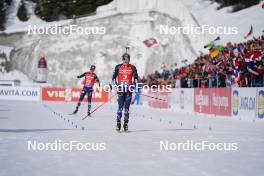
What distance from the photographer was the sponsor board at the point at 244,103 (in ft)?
60.0

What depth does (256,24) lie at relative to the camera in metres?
41.8

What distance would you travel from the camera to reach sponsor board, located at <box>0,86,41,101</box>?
43844mm

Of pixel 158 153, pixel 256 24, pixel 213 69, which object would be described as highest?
pixel 256 24

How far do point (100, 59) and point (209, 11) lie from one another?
1550cm

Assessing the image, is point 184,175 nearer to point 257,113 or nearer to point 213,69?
point 257,113

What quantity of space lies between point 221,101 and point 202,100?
261 centimetres

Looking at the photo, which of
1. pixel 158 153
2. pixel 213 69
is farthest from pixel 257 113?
pixel 158 153

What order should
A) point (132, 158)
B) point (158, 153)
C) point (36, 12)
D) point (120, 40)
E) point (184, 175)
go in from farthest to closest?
point (36, 12) < point (120, 40) < point (158, 153) < point (132, 158) < point (184, 175)

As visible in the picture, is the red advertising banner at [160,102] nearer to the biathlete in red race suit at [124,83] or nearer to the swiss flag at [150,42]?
the biathlete in red race suit at [124,83]
